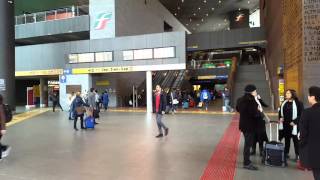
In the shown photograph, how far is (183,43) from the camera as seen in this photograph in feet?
77.7

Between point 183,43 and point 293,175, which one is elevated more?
point 183,43

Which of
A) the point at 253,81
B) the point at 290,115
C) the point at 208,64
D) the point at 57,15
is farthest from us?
the point at 208,64

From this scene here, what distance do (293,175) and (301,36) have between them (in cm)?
521

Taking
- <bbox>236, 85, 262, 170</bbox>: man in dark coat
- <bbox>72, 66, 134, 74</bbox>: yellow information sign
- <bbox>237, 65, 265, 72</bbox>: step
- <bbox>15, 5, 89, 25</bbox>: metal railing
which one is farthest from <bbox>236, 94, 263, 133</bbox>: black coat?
<bbox>15, 5, 89, 25</bbox>: metal railing

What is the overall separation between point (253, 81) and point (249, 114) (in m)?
22.3

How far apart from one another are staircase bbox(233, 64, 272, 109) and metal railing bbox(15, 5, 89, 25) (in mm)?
15002

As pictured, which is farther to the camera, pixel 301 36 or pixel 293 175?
pixel 301 36

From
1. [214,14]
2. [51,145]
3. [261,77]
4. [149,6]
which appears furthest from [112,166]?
[214,14]

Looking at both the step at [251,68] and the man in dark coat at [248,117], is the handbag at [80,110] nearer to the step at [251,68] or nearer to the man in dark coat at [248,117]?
the man in dark coat at [248,117]

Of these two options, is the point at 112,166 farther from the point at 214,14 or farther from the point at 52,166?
the point at 214,14

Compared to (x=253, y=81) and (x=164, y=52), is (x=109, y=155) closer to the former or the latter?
(x=164, y=52)

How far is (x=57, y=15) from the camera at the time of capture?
32.1 metres

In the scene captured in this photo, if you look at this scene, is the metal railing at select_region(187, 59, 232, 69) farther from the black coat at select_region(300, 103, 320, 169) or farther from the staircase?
the black coat at select_region(300, 103, 320, 169)

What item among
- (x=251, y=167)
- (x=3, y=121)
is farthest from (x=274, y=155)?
(x=3, y=121)
